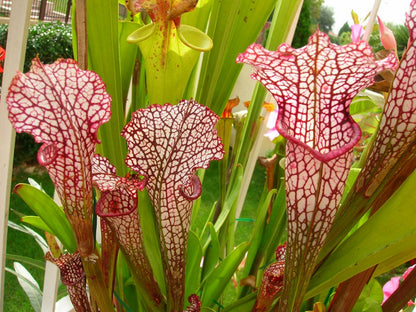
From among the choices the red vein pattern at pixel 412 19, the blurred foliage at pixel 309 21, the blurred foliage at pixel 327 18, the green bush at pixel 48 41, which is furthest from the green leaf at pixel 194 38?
the blurred foliage at pixel 327 18

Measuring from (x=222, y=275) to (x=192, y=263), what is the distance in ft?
0.12

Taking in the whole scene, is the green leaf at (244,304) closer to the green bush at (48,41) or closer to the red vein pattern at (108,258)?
the red vein pattern at (108,258)

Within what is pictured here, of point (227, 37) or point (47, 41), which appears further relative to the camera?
point (47, 41)

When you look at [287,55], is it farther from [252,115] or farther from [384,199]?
[252,115]

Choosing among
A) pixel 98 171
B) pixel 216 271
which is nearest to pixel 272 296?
pixel 216 271

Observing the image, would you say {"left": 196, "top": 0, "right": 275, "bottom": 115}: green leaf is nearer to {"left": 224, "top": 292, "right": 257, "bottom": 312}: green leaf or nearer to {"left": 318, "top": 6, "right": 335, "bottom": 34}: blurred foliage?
{"left": 224, "top": 292, "right": 257, "bottom": 312}: green leaf

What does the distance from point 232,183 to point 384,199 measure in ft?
0.78

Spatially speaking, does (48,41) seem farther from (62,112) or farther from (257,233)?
(62,112)

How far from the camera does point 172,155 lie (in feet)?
0.93

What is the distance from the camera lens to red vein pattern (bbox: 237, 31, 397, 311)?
23cm

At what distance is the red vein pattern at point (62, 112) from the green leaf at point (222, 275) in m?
0.18

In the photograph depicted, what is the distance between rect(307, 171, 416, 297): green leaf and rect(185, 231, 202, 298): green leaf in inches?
6.6

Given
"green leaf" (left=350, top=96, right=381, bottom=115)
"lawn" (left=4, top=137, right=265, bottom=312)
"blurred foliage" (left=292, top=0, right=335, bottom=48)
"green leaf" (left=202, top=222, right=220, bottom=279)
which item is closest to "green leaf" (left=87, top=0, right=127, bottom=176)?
"green leaf" (left=202, top=222, right=220, bottom=279)

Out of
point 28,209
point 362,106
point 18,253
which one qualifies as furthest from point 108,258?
point 28,209
